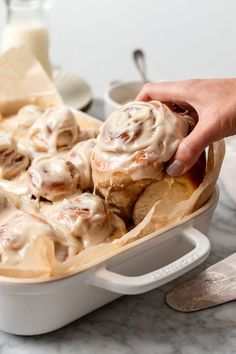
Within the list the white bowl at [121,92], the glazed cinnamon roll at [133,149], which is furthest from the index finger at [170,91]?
the white bowl at [121,92]

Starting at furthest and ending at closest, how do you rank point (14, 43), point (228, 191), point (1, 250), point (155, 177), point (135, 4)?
point (135, 4) < point (14, 43) < point (228, 191) < point (155, 177) < point (1, 250)

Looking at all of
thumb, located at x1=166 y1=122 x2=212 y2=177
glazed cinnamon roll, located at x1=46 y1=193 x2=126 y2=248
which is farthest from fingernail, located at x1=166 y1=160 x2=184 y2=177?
glazed cinnamon roll, located at x1=46 y1=193 x2=126 y2=248

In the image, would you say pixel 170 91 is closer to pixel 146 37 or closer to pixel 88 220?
pixel 88 220

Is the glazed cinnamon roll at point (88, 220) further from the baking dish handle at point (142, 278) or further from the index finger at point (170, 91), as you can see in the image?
the index finger at point (170, 91)

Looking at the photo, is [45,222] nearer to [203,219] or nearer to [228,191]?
[203,219]

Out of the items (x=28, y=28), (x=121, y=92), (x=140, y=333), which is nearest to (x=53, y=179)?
(x=140, y=333)

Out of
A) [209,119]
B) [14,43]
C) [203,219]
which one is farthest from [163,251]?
[14,43]

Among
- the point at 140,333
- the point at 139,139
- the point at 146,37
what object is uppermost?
the point at 139,139
